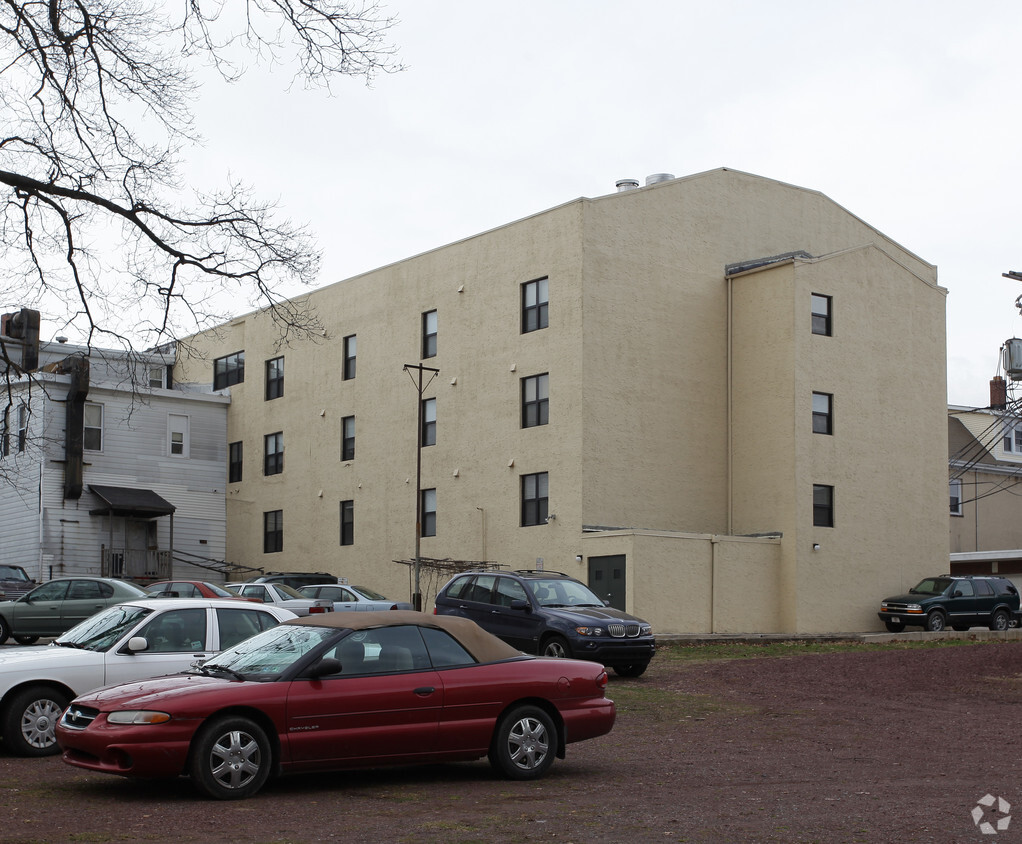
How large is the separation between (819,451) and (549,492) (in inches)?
303

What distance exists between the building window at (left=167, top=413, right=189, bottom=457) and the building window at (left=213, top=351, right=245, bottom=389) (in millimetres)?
3025

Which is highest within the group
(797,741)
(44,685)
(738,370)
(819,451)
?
(738,370)

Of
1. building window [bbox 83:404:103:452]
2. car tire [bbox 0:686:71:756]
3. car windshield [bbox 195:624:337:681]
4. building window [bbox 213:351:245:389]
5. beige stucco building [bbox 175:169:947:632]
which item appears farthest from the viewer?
building window [bbox 213:351:245:389]

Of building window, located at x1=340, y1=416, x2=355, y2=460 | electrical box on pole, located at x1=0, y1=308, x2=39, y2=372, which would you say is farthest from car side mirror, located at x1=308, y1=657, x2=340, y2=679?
building window, located at x1=340, y1=416, x2=355, y2=460

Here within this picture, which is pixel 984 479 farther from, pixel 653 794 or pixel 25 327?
pixel 653 794

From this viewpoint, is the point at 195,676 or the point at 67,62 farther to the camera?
the point at 67,62

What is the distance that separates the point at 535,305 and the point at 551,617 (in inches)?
697

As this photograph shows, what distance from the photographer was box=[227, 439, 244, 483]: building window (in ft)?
161

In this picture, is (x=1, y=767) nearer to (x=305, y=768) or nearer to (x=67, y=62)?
(x=305, y=768)

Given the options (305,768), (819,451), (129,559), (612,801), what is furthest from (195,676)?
(129,559)

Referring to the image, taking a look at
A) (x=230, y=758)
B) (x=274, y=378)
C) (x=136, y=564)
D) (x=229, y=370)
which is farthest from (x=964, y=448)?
(x=230, y=758)

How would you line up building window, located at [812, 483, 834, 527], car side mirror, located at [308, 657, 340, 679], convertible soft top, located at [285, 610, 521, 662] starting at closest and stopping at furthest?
car side mirror, located at [308, 657, 340, 679] → convertible soft top, located at [285, 610, 521, 662] → building window, located at [812, 483, 834, 527]

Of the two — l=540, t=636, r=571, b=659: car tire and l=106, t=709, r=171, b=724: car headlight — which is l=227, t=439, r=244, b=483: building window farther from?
l=106, t=709, r=171, b=724: car headlight

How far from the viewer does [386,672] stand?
10.7m
